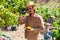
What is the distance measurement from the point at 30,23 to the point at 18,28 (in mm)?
4352

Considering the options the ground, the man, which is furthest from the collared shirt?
the ground

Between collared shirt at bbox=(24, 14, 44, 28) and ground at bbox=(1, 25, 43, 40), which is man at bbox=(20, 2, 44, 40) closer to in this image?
collared shirt at bbox=(24, 14, 44, 28)

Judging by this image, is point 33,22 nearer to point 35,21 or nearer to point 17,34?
point 35,21

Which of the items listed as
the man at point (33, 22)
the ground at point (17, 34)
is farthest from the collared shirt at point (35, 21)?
the ground at point (17, 34)

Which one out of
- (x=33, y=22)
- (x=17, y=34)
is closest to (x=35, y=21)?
(x=33, y=22)

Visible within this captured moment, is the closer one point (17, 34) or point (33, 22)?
point (33, 22)

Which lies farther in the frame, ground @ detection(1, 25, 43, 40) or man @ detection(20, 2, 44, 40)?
ground @ detection(1, 25, 43, 40)

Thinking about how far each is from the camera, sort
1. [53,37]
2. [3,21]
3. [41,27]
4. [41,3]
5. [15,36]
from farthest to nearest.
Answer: [41,3] < [3,21] < [15,36] < [53,37] < [41,27]

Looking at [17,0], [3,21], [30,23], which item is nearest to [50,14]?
[17,0]

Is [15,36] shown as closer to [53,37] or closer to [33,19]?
[53,37]

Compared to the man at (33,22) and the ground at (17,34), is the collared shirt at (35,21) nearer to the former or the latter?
the man at (33,22)

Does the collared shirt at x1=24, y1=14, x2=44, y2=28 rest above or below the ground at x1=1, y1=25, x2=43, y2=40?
above

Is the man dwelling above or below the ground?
above

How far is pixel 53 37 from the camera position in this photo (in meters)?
7.62
